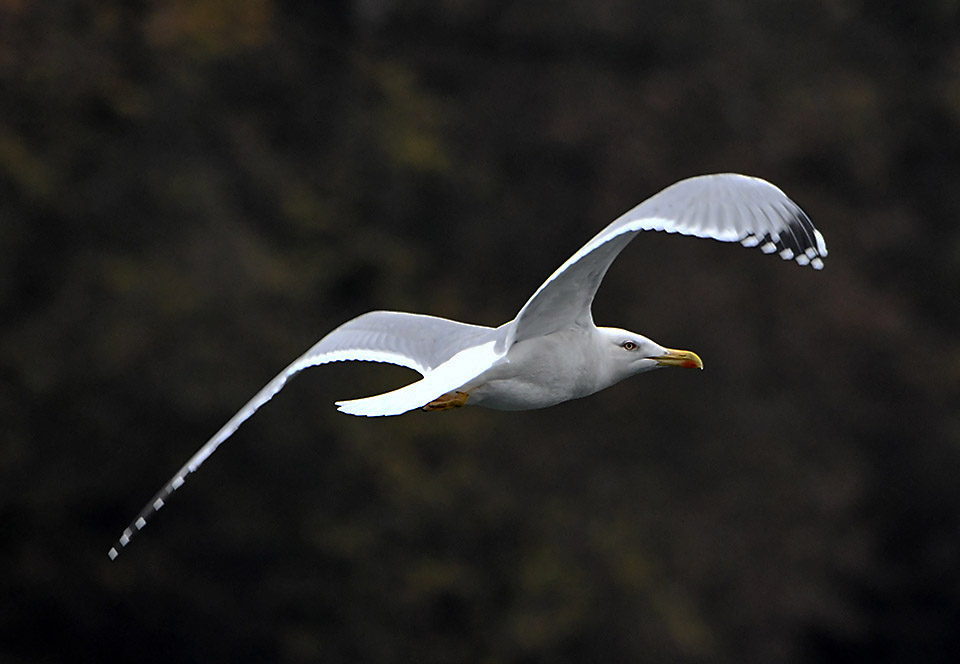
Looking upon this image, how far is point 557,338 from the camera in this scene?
19.6ft

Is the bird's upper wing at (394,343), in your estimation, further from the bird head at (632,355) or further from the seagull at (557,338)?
the bird head at (632,355)

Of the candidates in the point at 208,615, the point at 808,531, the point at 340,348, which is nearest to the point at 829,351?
the point at 808,531

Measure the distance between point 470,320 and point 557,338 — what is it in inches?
404

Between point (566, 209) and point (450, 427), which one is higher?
point (566, 209)

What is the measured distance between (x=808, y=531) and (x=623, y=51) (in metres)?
5.51

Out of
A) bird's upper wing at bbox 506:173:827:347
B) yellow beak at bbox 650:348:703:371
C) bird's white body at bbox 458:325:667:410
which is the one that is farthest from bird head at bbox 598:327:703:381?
bird's upper wing at bbox 506:173:827:347

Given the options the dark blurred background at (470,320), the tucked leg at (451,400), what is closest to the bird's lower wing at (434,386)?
the tucked leg at (451,400)

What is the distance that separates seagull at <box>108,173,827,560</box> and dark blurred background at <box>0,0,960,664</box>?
24.3 feet

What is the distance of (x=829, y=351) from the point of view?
57.5 feet

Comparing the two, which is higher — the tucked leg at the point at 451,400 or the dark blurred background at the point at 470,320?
the dark blurred background at the point at 470,320

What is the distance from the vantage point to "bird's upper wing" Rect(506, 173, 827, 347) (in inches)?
204

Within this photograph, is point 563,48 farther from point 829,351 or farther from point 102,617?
point 102,617

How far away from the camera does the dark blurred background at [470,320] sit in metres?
14.4

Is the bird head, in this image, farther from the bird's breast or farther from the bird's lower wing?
the bird's lower wing
